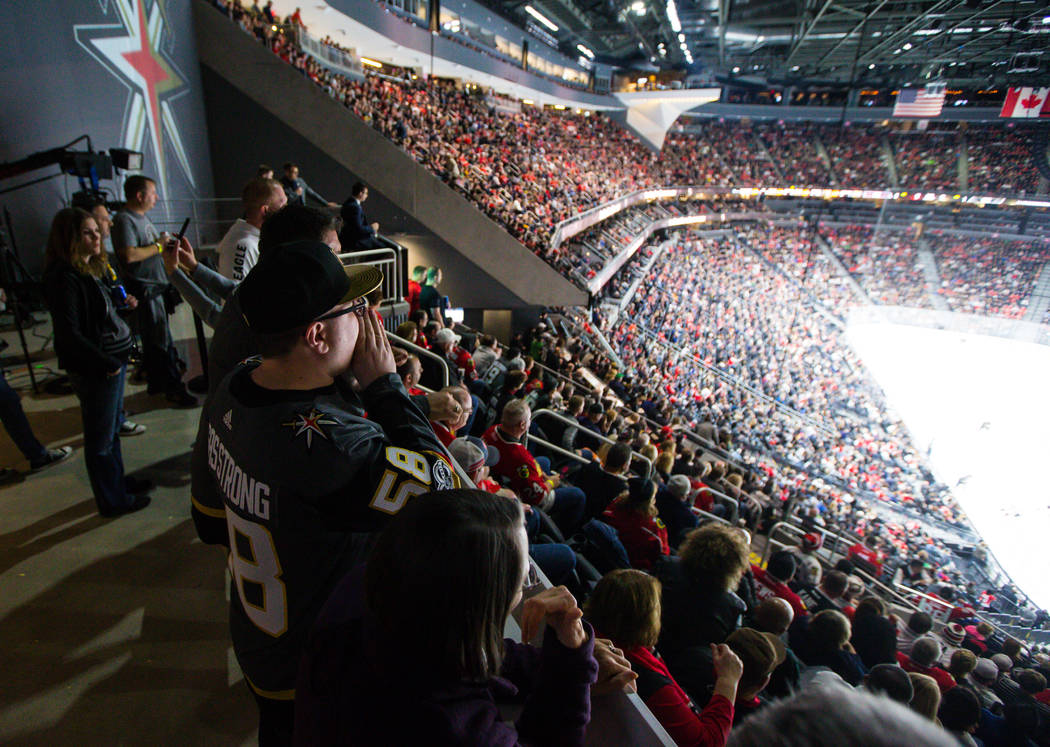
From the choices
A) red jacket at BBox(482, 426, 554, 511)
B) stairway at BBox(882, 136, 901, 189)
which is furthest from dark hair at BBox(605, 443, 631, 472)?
stairway at BBox(882, 136, 901, 189)

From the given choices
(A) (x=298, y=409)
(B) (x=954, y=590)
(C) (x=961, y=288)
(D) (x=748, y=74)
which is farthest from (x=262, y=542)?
(D) (x=748, y=74)

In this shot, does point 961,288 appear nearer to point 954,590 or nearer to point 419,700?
point 954,590

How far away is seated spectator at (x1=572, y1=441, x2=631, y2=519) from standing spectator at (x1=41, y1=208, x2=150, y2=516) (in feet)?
9.63

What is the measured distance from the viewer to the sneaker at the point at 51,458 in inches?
133

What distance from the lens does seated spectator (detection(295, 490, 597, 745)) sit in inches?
30.1

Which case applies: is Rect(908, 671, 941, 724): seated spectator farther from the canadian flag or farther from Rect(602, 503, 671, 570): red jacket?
the canadian flag

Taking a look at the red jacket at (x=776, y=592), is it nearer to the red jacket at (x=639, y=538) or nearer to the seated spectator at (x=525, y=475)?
the red jacket at (x=639, y=538)

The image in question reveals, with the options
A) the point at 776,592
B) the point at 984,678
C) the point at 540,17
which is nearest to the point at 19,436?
the point at 776,592

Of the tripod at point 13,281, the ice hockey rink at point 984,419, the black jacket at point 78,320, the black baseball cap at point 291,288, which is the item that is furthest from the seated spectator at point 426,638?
the ice hockey rink at point 984,419

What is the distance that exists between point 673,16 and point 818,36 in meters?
6.85

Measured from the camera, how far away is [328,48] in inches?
551

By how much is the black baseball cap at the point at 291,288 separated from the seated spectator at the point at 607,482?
9.78ft

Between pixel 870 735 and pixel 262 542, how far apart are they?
112 cm

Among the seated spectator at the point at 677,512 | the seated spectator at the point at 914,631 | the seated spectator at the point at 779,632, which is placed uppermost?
the seated spectator at the point at 779,632
